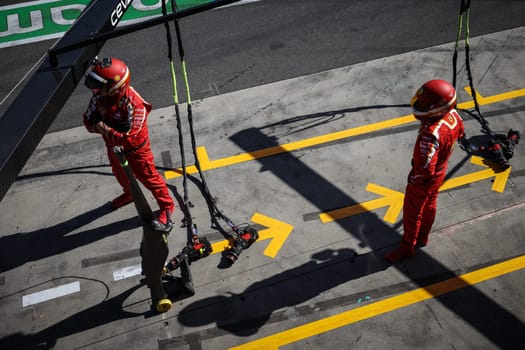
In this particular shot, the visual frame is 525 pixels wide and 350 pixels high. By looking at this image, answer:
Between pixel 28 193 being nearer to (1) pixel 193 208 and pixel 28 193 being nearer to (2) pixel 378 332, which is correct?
(1) pixel 193 208

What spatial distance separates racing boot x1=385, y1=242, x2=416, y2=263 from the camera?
614 cm

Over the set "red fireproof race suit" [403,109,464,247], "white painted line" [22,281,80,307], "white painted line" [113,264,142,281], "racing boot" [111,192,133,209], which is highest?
"red fireproof race suit" [403,109,464,247]

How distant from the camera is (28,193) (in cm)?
749

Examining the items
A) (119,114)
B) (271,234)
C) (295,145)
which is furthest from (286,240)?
(119,114)

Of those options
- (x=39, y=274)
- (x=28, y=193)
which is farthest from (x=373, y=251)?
(x=28, y=193)

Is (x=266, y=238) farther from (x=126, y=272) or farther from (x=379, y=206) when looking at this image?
(x=126, y=272)

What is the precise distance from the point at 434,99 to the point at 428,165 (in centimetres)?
70

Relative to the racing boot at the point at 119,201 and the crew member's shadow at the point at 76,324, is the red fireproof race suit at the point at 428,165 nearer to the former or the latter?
the crew member's shadow at the point at 76,324

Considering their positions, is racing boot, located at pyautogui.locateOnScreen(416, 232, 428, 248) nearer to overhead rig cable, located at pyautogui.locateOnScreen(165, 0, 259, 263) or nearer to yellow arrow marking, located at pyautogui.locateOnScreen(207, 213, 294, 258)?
yellow arrow marking, located at pyautogui.locateOnScreen(207, 213, 294, 258)

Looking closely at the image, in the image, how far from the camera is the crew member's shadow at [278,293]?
229 inches

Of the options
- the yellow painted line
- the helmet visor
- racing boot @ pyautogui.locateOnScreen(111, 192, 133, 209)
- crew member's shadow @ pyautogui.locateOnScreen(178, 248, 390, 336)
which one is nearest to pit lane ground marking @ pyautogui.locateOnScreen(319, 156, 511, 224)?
crew member's shadow @ pyautogui.locateOnScreen(178, 248, 390, 336)

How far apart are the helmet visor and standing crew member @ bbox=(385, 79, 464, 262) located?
3.38 metres

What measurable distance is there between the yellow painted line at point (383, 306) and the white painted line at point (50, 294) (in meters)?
2.27

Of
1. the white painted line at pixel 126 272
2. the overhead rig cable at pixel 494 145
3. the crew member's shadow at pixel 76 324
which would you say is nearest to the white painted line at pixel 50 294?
the crew member's shadow at pixel 76 324
